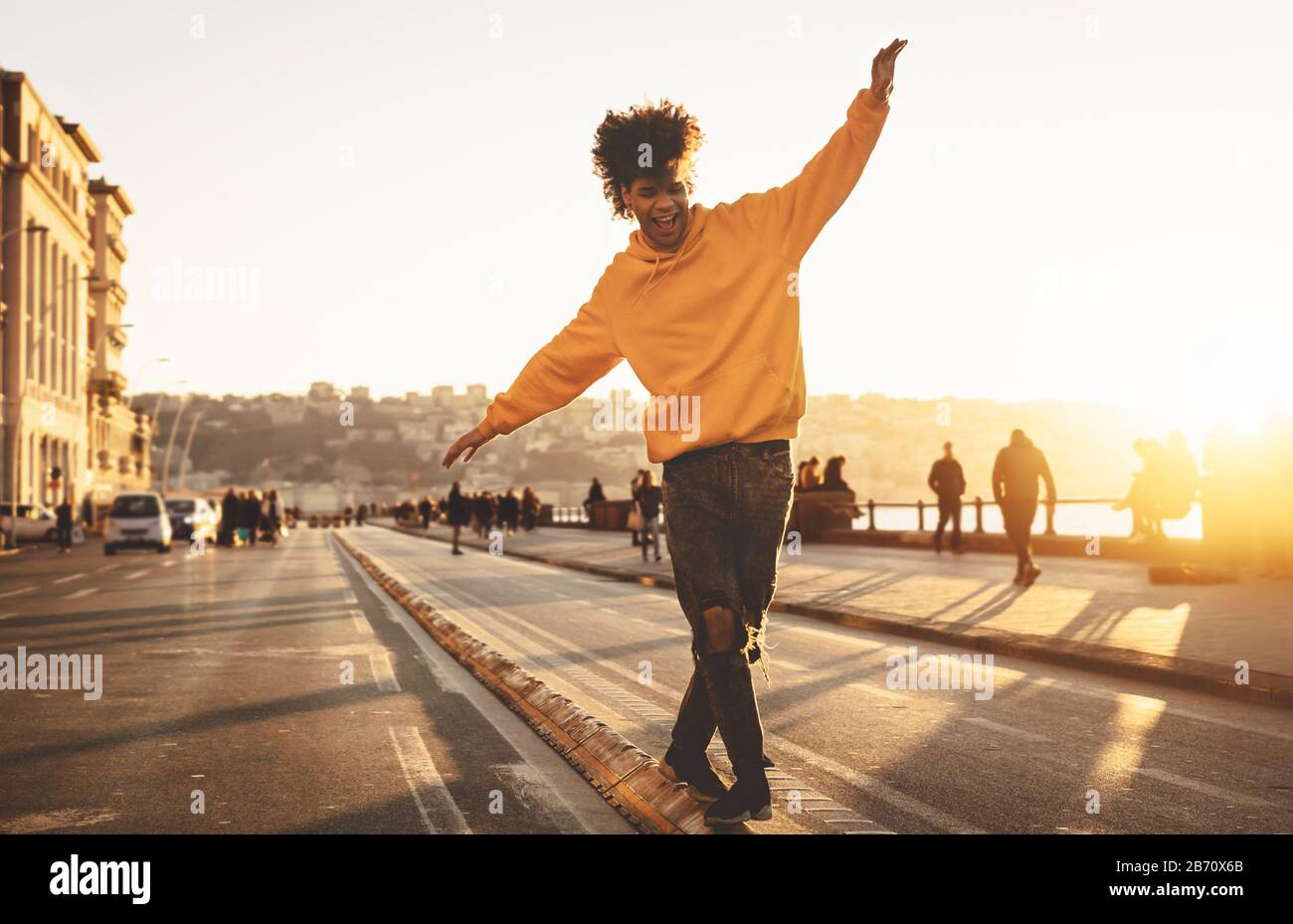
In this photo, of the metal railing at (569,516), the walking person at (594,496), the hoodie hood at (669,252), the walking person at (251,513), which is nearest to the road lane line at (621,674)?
the hoodie hood at (669,252)

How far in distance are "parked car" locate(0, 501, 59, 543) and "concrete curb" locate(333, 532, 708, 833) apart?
4115cm

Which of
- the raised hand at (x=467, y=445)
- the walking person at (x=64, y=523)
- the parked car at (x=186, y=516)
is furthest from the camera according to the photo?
the parked car at (x=186, y=516)

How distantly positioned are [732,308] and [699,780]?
1648 millimetres

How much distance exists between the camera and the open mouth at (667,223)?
4621 mm

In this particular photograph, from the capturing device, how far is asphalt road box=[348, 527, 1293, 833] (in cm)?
517

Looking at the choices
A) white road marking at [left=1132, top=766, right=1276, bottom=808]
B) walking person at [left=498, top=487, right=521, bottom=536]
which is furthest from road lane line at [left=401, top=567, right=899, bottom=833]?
walking person at [left=498, top=487, right=521, bottom=536]

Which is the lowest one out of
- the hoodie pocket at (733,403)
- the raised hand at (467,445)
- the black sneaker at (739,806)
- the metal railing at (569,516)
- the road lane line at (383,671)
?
the road lane line at (383,671)

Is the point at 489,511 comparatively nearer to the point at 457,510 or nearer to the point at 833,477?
the point at 457,510

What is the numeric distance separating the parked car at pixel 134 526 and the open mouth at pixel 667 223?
3435cm

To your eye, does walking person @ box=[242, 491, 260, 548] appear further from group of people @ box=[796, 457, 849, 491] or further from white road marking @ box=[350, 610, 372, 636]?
white road marking @ box=[350, 610, 372, 636]

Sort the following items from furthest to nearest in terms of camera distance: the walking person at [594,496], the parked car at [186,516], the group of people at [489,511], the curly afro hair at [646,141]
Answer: the walking person at [594,496]
the parked car at [186,516]
the group of people at [489,511]
the curly afro hair at [646,141]

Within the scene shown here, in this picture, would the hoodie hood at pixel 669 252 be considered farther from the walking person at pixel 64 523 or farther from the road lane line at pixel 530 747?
the walking person at pixel 64 523
